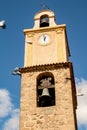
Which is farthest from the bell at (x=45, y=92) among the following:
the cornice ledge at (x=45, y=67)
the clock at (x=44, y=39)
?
the clock at (x=44, y=39)

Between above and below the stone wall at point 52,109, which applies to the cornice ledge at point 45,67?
above

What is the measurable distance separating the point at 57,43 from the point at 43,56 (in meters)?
0.96

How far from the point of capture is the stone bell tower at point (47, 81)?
Answer: 1303 cm

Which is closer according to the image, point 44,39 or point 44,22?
point 44,39

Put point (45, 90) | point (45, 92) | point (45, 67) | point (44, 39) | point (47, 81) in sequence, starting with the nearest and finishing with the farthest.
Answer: point (45, 92) → point (45, 90) → point (47, 81) → point (45, 67) → point (44, 39)

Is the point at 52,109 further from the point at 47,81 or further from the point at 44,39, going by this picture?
the point at 44,39

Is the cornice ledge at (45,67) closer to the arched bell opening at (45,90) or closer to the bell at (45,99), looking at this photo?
the arched bell opening at (45,90)

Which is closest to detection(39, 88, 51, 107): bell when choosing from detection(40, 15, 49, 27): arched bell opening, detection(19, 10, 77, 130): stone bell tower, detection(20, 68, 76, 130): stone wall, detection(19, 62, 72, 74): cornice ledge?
detection(19, 10, 77, 130): stone bell tower

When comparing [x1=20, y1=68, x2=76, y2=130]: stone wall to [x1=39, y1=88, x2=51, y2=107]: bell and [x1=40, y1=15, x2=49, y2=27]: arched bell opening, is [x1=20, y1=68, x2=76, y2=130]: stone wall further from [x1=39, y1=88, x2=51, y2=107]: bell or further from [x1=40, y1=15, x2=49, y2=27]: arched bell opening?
[x1=40, y1=15, x2=49, y2=27]: arched bell opening

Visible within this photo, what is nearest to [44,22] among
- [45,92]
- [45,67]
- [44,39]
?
[44,39]

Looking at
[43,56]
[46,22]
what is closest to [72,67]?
[43,56]

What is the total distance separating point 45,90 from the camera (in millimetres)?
13875

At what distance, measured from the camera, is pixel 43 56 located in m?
15.4

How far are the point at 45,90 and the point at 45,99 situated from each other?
379mm
